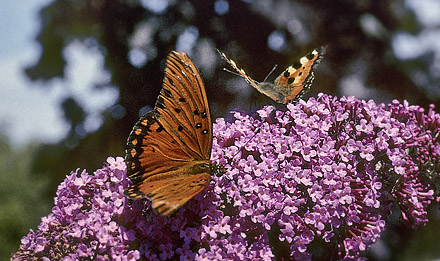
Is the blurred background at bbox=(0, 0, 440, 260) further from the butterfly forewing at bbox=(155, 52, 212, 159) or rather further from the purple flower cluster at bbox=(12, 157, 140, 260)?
the butterfly forewing at bbox=(155, 52, 212, 159)

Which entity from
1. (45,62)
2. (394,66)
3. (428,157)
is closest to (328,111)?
(428,157)

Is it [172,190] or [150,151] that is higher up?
[150,151]

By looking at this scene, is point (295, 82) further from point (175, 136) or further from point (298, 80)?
point (175, 136)

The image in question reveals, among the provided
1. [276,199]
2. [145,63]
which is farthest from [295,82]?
[145,63]

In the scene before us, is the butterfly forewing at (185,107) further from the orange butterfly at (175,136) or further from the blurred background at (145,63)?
the blurred background at (145,63)

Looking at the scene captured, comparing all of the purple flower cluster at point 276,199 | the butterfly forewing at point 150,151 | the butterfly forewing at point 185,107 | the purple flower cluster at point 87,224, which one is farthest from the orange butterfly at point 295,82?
the purple flower cluster at point 87,224

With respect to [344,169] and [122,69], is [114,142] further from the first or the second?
[344,169]
